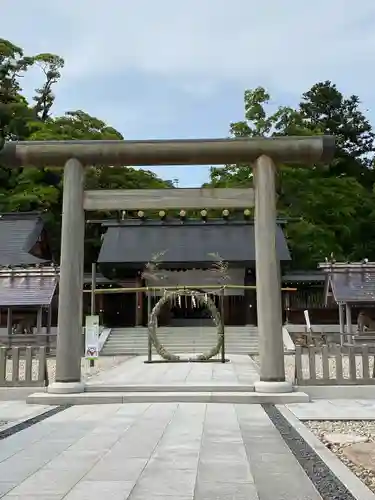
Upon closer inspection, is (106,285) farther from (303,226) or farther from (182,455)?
(182,455)

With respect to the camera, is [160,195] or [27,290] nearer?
[160,195]

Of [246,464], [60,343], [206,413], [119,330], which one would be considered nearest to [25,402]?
[60,343]

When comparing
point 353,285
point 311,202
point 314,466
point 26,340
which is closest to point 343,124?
point 311,202

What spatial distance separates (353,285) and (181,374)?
A: 10318mm

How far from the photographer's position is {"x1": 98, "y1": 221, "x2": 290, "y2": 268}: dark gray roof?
26531 mm

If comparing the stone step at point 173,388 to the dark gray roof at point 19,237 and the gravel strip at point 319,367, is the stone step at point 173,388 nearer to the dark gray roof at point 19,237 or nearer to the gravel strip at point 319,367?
the gravel strip at point 319,367

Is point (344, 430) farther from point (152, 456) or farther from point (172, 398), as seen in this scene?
point (172, 398)

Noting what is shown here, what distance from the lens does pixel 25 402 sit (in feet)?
30.7

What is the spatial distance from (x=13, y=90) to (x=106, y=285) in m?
18.2

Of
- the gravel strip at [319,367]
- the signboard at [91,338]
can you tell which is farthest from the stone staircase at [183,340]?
the signboard at [91,338]

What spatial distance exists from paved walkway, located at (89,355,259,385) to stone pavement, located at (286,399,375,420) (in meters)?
2.12

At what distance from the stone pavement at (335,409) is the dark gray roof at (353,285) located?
11434 mm

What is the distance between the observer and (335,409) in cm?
832

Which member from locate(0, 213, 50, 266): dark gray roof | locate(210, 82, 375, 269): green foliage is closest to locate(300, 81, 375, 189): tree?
locate(210, 82, 375, 269): green foliage
